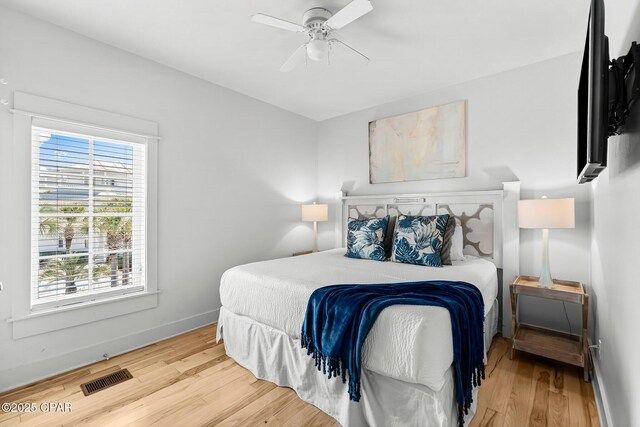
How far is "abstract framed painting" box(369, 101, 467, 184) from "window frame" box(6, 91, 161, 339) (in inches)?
114

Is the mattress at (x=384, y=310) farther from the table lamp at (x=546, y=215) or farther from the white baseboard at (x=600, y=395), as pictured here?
the white baseboard at (x=600, y=395)

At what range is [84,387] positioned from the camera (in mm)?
2238

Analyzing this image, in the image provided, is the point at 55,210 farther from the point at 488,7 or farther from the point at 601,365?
the point at 601,365

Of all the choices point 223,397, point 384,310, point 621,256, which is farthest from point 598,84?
point 223,397

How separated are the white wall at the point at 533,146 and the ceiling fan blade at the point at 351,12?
1999 millimetres

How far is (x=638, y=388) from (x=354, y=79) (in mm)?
3230

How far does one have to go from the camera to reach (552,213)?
8.11 ft

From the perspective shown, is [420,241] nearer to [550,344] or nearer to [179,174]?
[550,344]

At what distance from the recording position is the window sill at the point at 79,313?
2279 mm

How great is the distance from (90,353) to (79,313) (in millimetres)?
362

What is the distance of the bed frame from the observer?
118 inches

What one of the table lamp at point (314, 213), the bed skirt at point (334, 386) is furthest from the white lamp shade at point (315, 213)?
the bed skirt at point (334, 386)

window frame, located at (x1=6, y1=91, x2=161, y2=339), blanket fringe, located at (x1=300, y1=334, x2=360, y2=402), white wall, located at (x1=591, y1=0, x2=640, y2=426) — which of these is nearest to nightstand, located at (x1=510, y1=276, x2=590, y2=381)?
white wall, located at (x1=591, y1=0, x2=640, y2=426)

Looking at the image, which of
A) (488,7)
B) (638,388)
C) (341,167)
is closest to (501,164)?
(488,7)
